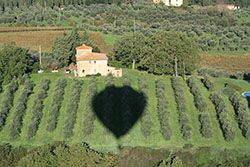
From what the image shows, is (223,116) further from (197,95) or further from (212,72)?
(212,72)

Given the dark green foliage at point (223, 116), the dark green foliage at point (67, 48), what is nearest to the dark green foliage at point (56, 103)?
the dark green foliage at point (67, 48)

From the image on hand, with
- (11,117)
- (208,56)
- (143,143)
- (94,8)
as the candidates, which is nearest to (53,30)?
(94,8)

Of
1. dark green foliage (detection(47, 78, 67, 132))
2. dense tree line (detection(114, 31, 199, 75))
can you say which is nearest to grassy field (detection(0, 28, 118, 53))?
dense tree line (detection(114, 31, 199, 75))

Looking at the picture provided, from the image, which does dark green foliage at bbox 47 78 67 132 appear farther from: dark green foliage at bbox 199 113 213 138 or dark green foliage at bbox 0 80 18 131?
dark green foliage at bbox 199 113 213 138

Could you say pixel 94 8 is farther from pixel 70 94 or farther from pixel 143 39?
pixel 70 94

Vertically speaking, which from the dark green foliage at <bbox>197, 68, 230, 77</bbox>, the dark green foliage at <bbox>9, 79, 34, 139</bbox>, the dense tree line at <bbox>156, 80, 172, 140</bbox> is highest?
the dense tree line at <bbox>156, 80, 172, 140</bbox>

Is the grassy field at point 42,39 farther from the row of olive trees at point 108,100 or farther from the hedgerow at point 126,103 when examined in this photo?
the hedgerow at point 126,103
